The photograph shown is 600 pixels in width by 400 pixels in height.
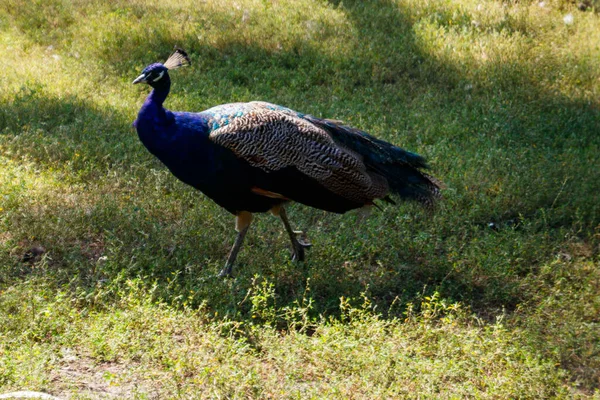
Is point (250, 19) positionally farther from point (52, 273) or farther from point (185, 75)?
point (52, 273)

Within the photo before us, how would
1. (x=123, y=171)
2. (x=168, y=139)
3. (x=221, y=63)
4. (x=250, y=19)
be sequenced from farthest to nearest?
(x=250, y=19) → (x=221, y=63) → (x=123, y=171) → (x=168, y=139)

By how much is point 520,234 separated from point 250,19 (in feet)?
16.3

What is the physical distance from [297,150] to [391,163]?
735 millimetres

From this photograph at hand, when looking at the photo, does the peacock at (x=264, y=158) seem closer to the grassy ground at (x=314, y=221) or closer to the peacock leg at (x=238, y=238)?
the peacock leg at (x=238, y=238)

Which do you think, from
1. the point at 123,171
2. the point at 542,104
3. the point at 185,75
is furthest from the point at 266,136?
the point at 542,104

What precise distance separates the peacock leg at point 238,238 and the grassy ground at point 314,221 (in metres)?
0.10

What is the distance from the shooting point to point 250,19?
29.9ft

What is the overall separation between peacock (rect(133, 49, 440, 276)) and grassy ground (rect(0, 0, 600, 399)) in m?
0.53

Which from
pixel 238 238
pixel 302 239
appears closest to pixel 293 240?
pixel 302 239

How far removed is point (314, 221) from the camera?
5.80 metres

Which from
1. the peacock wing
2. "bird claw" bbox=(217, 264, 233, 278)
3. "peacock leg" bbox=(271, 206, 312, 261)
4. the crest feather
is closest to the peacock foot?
"peacock leg" bbox=(271, 206, 312, 261)

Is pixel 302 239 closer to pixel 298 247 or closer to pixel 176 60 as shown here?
pixel 298 247

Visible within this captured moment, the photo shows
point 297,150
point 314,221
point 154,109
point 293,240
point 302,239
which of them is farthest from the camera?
point 314,221

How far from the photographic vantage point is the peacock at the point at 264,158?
458 cm
